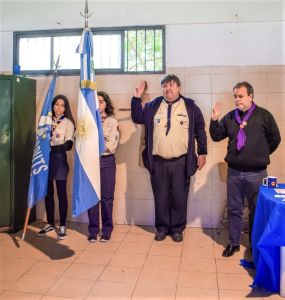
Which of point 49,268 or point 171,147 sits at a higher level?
point 171,147

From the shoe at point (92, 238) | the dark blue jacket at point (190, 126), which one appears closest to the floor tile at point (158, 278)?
the shoe at point (92, 238)

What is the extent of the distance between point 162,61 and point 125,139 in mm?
998

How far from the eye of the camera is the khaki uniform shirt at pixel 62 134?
3.62m

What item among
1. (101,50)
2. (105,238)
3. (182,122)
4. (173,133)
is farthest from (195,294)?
(101,50)

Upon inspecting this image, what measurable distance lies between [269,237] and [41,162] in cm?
227

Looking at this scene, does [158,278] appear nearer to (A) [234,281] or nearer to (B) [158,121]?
(A) [234,281]

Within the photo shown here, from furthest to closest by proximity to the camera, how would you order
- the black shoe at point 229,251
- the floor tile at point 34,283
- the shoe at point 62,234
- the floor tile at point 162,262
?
the shoe at point 62,234, the black shoe at point 229,251, the floor tile at point 162,262, the floor tile at point 34,283

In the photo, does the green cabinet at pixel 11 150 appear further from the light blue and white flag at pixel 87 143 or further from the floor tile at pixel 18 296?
the floor tile at pixel 18 296

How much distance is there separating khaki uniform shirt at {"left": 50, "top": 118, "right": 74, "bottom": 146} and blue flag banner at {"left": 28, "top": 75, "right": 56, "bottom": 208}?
10 cm

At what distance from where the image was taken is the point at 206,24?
3.85 meters

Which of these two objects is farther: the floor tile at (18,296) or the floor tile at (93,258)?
the floor tile at (93,258)

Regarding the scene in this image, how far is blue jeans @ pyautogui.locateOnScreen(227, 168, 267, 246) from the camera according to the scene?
2.98 meters

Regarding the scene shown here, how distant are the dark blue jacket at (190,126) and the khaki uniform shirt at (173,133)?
44mm

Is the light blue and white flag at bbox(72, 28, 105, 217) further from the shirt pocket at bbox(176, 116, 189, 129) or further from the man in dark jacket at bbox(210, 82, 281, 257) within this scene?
the man in dark jacket at bbox(210, 82, 281, 257)
